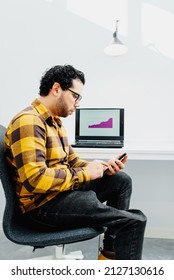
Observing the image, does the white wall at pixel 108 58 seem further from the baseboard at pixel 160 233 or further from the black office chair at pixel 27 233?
the black office chair at pixel 27 233

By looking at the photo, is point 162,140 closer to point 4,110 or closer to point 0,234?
point 4,110

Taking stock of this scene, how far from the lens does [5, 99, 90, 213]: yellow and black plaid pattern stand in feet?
2.67

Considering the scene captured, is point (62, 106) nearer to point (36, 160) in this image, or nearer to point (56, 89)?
point (56, 89)

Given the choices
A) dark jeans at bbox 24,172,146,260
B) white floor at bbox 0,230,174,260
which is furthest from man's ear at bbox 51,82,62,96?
white floor at bbox 0,230,174,260

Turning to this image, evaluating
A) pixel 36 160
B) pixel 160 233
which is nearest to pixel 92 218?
pixel 36 160

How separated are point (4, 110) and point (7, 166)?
115 centimetres

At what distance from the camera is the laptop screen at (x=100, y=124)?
5.49 ft

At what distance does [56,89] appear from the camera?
1.03m

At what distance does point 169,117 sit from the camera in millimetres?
1738

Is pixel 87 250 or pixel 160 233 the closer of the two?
pixel 87 250

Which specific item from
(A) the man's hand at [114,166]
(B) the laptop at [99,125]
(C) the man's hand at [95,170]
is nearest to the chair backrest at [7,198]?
Result: (C) the man's hand at [95,170]

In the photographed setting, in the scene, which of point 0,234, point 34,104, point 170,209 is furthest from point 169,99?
point 0,234

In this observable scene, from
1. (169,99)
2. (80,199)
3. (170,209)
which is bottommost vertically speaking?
(170,209)

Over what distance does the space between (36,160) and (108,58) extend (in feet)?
4.07
